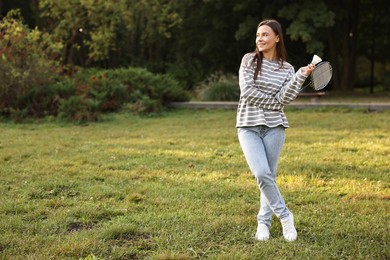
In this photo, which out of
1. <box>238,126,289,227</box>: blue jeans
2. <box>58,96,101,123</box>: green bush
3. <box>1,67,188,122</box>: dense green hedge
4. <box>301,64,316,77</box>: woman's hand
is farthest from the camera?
<box>1,67,188,122</box>: dense green hedge

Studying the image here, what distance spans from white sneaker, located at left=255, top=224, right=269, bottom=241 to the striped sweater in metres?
0.84

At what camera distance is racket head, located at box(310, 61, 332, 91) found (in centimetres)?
403

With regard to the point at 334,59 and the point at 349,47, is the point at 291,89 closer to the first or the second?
the point at 334,59

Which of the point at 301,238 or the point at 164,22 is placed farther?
the point at 164,22

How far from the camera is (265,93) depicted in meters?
4.21

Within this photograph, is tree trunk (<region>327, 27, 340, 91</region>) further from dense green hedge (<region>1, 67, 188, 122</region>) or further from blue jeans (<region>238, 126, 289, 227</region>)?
blue jeans (<region>238, 126, 289, 227</region>)

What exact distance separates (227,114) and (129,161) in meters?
7.05

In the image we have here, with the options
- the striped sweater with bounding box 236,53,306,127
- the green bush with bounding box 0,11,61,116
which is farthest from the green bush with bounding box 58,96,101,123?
the striped sweater with bounding box 236,53,306,127

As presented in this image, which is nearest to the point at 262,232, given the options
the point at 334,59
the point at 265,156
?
the point at 265,156

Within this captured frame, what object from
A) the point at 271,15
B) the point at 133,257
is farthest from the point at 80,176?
the point at 271,15

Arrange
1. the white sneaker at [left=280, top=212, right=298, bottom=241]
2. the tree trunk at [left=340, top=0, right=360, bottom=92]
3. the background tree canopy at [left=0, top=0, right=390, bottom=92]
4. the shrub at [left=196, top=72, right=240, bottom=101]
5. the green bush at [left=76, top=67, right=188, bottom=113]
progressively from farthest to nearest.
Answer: the tree trunk at [left=340, top=0, right=360, bottom=92] → the background tree canopy at [left=0, top=0, right=390, bottom=92] → the shrub at [left=196, top=72, right=240, bottom=101] → the green bush at [left=76, top=67, right=188, bottom=113] → the white sneaker at [left=280, top=212, right=298, bottom=241]

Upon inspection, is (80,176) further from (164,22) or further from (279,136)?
(164,22)

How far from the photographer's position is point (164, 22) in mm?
24594

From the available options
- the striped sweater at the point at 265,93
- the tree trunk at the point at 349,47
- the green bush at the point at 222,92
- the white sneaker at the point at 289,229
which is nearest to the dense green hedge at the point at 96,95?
the green bush at the point at 222,92
